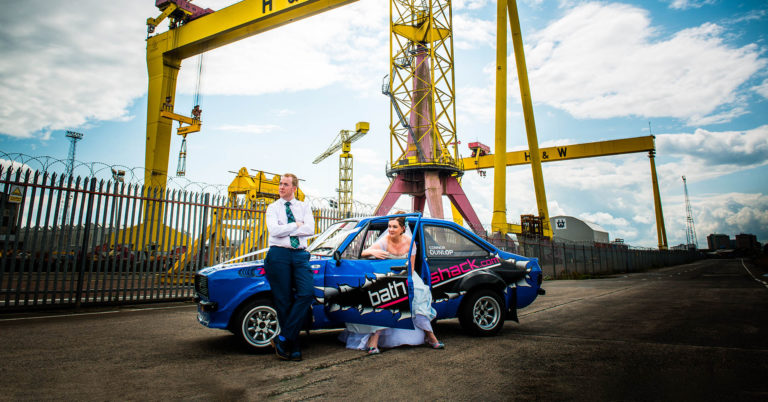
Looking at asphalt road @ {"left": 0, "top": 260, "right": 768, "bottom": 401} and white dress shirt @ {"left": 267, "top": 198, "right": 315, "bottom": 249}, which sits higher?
white dress shirt @ {"left": 267, "top": 198, "right": 315, "bottom": 249}

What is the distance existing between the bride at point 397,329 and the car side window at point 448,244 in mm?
416

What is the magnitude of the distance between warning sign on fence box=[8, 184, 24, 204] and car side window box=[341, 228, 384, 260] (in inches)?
248

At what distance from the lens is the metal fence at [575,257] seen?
21291mm

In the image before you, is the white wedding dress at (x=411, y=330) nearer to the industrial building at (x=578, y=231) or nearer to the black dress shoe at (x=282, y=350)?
the black dress shoe at (x=282, y=350)

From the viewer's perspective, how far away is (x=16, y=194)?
7066mm

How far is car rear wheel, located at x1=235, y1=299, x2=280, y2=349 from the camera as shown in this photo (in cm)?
447

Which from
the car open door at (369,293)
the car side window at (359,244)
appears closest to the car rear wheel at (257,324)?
the car open door at (369,293)

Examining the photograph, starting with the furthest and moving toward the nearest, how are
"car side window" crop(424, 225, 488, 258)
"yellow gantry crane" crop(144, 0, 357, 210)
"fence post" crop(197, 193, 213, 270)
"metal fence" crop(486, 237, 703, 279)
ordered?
"metal fence" crop(486, 237, 703, 279) → "yellow gantry crane" crop(144, 0, 357, 210) → "fence post" crop(197, 193, 213, 270) → "car side window" crop(424, 225, 488, 258)

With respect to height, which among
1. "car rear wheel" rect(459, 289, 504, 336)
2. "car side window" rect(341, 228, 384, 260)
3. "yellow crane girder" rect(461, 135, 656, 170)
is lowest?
"car rear wheel" rect(459, 289, 504, 336)

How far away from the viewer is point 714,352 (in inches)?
170

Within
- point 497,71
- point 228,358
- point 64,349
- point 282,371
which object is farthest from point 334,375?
point 497,71

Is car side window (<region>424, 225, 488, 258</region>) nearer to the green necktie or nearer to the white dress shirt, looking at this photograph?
the white dress shirt

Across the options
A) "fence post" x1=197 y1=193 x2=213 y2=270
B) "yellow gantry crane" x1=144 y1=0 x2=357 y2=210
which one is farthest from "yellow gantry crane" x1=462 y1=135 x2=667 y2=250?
"fence post" x1=197 y1=193 x2=213 y2=270

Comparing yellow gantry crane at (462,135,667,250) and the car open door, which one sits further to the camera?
yellow gantry crane at (462,135,667,250)
